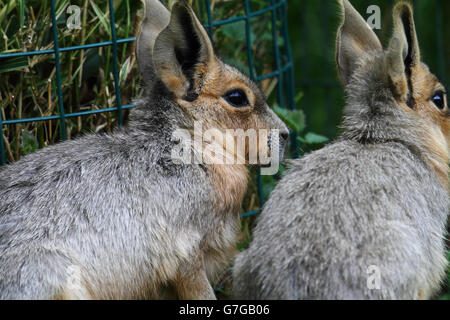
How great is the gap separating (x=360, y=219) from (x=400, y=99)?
3.48 feet

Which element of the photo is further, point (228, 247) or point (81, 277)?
point (228, 247)

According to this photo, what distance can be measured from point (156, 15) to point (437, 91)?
5.98ft

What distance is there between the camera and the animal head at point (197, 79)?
479 centimetres

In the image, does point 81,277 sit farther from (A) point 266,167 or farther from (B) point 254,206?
(B) point 254,206

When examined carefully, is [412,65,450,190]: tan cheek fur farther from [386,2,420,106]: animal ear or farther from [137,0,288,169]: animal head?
[137,0,288,169]: animal head

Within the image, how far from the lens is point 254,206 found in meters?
6.37

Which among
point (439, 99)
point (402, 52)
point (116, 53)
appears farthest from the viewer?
point (116, 53)

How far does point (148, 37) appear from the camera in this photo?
5230 millimetres

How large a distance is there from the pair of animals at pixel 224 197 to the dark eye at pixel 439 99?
1 centimetres

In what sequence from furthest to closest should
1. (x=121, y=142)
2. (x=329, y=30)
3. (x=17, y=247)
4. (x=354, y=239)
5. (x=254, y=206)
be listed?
(x=329, y=30) → (x=254, y=206) → (x=121, y=142) → (x=17, y=247) → (x=354, y=239)

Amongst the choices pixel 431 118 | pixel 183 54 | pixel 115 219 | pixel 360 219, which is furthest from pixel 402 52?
pixel 115 219

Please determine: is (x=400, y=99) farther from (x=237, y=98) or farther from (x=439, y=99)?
(x=237, y=98)

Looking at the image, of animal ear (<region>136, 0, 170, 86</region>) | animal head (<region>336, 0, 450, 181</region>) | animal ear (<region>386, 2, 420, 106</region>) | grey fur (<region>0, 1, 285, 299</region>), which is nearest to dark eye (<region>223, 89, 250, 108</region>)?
grey fur (<region>0, 1, 285, 299</region>)

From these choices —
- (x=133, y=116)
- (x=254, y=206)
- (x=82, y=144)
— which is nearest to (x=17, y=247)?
(x=82, y=144)
